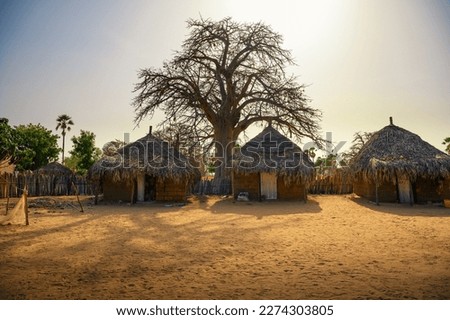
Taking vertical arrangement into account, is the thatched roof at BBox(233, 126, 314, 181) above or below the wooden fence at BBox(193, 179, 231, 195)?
above

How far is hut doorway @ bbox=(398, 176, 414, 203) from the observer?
37.6 ft

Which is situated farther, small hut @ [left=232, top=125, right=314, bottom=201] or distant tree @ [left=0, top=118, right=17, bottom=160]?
distant tree @ [left=0, top=118, right=17, bottom=160]

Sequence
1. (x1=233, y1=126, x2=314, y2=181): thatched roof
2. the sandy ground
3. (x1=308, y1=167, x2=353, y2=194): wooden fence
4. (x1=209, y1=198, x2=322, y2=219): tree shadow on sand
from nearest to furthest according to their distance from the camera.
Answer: the sandy ground
(x1=209, y1=198, x2=322, y2=219): tree shadow on sand
(x1=233, y1=126, x2=314, y2=181): thatched roof
(x1=308, y1=167, x2=353, y2=194): wooden fence

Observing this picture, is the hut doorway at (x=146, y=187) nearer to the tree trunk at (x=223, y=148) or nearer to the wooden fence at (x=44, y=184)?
the tree trunk at (x=223, y=148)

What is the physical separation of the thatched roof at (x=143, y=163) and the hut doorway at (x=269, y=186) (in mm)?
3461

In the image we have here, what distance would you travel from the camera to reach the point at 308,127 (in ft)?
49.3

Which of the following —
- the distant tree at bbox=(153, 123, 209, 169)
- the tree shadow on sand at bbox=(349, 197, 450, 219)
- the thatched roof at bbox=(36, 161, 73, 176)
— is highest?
the distant tree at bbox=(153, 123, 209, 169)

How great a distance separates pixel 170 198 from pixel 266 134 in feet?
19.8

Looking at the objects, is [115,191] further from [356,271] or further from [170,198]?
[356,271]

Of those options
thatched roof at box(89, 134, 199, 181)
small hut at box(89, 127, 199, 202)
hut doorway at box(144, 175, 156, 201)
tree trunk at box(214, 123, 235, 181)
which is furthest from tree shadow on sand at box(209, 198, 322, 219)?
tree trunk at box(214, 123, 235, 181)

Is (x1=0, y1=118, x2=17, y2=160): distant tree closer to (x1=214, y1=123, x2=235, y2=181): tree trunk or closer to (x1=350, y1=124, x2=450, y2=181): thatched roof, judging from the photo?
(x1=214, y1=123, x2=235, y2=181): tree trunk

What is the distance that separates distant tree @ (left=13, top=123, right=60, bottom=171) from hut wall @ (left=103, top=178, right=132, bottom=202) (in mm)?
13997

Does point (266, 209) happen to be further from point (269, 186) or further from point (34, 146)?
Result: point (34, 146)

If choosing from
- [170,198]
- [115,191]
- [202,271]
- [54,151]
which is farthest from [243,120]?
[54,151]
